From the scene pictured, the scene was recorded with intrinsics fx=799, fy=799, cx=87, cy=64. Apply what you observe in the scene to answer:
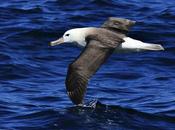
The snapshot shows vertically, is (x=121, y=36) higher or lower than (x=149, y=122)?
higher

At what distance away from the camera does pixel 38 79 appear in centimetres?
1246

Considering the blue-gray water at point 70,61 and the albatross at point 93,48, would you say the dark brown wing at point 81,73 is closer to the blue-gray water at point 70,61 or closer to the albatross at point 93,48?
the albatross at point 93,48

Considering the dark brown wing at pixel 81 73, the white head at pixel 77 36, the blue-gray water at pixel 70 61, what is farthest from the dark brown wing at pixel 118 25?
the dark brown wing at pixel 81 73

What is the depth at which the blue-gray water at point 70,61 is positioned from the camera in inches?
413

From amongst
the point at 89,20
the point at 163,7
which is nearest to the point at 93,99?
the point at 89,20

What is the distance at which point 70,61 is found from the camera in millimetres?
Answer: 13367

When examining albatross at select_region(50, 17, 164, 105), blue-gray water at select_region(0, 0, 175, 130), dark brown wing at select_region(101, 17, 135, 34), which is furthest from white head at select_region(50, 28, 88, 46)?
blue-gray water at select_region(0, 0, 175, 130)

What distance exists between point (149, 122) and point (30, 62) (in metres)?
3.38

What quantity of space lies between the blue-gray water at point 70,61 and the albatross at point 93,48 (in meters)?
0.56

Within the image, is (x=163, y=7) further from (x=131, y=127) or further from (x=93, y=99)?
(x=131, y=127)

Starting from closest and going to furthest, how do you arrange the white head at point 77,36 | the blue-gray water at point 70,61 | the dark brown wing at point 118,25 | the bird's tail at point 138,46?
the blue-gray water at point 70,61, the bird's tail at point 138,46, the white head at point 77,36, the dark brown wing at point 118,25

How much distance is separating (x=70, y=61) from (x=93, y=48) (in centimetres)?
311

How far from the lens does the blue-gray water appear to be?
10.5 metres

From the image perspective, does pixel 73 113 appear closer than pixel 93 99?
Yes
